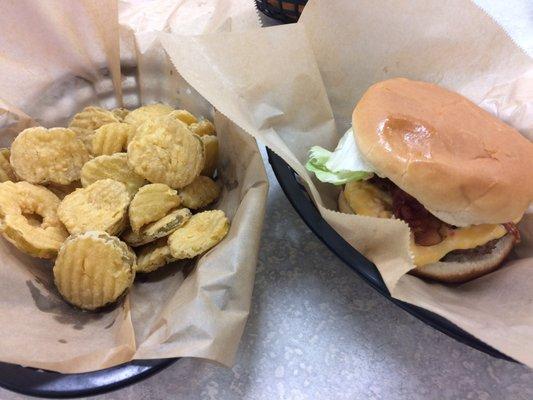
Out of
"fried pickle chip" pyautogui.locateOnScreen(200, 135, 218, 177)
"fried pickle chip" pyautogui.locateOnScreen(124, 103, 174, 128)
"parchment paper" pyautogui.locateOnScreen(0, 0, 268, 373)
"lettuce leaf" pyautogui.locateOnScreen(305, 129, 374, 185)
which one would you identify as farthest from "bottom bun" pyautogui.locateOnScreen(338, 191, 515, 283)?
"fried pickle chip" pyautogui.locateOnScreen(124, 103, 174, 128)

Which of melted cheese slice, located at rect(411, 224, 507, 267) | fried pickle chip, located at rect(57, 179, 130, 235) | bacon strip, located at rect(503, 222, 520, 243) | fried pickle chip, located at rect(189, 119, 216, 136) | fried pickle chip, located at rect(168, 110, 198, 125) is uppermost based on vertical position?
fried pickle chip, located at rect(168, 110, 198, 125)

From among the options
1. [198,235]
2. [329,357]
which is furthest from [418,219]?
[198,235]

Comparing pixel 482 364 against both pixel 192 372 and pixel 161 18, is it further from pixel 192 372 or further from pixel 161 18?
pixel 161 18

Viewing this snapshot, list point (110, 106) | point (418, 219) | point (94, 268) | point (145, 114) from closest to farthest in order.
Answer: point (94, 268) → point (418, 219) → point (145, 114) → point (110, 106)

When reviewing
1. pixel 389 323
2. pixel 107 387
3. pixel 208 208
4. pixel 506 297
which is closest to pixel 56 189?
pixel 208 208

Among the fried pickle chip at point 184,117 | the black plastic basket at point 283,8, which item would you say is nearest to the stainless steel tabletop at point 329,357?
the fried pickle chip at point 184,117

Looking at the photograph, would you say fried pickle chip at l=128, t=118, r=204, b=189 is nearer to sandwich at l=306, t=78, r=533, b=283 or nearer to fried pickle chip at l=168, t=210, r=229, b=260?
fried pickle chip at l=168, t=210, r=229, b=260

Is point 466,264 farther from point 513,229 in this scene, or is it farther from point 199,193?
point 199,193
